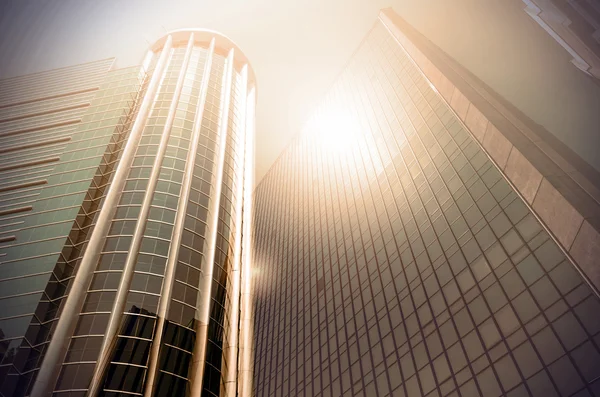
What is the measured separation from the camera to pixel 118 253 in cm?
4297

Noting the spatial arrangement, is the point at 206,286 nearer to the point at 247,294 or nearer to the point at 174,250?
the point at 174,250

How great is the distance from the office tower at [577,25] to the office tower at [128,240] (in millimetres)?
43317

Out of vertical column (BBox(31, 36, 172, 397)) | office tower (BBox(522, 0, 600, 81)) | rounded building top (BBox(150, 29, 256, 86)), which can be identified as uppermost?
rounded building top (BBox(150, 29, 256, 86))

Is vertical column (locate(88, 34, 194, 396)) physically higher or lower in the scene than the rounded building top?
lower

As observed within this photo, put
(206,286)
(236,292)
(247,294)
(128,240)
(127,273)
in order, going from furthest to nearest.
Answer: (247,294), (236,292), (128,240), (206,286), (127,273)

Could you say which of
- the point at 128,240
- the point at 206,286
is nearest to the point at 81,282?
the point at 128,240

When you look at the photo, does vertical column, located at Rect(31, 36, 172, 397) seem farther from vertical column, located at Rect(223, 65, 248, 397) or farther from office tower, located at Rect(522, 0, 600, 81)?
office tower, located at Rect(522, 0, 600, 81)

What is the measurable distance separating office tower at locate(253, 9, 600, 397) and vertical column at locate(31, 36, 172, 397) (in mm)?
29584

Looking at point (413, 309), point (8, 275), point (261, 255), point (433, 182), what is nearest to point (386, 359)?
point (413, 309)

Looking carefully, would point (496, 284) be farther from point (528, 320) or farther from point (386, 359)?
point (386, 359)

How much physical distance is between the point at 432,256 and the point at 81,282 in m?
35.4

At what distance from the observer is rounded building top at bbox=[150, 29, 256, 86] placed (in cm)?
9594

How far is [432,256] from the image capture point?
44.2m

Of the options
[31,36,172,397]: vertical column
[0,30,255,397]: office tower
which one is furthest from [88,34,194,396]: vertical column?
[31,36,172,397]: vertical column
